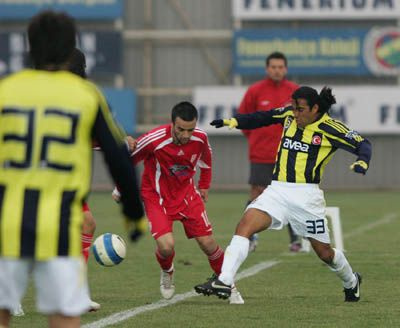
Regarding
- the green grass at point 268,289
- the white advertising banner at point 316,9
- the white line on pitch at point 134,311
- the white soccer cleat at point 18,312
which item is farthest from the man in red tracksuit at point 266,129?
the white advertising banner at point 316,9

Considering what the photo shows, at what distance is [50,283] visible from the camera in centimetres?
495

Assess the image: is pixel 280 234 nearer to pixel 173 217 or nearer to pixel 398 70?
pixel 173 217

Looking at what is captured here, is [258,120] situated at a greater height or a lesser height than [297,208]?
greater

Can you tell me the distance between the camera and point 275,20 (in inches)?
1212

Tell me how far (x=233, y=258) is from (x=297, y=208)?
2.40ft

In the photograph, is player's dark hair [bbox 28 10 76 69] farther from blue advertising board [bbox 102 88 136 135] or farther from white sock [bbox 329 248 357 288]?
blue advertising board [bbox 102 88 136 135]

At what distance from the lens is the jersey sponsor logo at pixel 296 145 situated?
9656 mm

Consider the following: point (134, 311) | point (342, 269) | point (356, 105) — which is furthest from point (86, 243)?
point (356, 105)

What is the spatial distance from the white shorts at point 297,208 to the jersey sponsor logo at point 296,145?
29cm

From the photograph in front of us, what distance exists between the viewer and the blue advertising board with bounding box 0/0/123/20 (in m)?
30.7

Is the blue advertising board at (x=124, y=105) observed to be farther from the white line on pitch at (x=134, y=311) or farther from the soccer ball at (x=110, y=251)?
the soccer ball at (x=110, y=251)

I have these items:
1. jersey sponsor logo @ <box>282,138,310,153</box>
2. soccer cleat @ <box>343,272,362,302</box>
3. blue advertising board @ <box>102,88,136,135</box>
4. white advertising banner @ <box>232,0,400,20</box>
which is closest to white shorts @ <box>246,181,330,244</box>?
jersey sponsor logo @ <box>282,138,310,153</box>

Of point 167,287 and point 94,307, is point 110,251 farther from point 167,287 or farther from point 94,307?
point 167,287

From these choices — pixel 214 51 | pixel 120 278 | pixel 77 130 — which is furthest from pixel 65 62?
pixel 214 51
